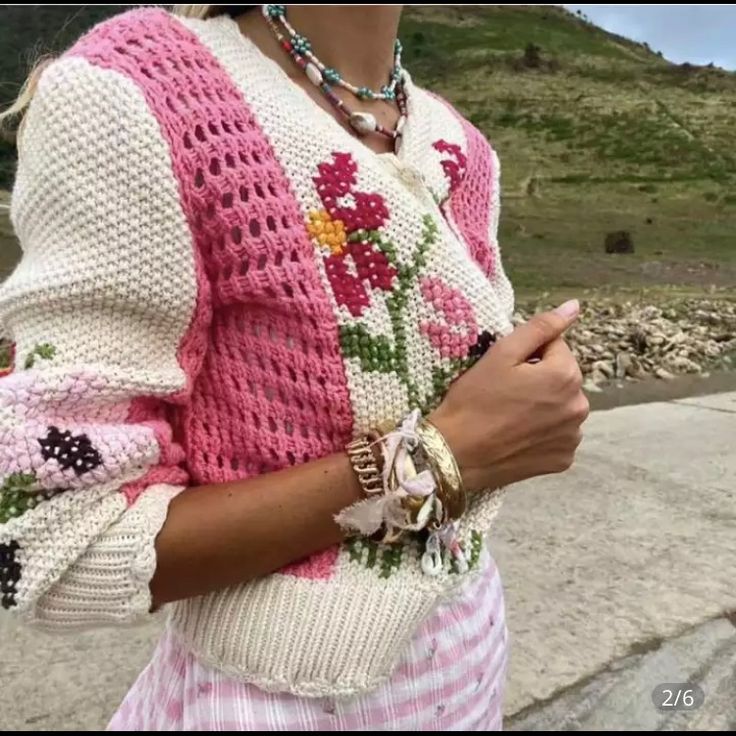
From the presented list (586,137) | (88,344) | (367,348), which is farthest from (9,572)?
(586,137)

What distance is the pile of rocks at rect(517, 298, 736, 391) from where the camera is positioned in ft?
12.2

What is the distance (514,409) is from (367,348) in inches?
4.3

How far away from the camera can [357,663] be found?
65 centimetres

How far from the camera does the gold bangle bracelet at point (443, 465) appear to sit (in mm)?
645

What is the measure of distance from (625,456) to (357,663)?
196 cm

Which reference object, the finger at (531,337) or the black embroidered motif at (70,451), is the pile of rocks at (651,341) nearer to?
the finger at (531,337)

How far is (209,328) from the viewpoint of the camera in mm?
645

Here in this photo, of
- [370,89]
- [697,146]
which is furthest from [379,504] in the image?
[697,146]

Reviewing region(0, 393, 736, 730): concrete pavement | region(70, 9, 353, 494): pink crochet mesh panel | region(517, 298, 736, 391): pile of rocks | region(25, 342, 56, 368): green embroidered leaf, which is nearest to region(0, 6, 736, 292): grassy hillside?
region(70, 9, 353, 494): pink crochet mesh panel

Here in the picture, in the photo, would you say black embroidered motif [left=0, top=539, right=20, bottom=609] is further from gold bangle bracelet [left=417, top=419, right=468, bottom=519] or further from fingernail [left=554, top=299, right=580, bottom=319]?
fingernail [left=554, top=299, right=580, bottom=319]

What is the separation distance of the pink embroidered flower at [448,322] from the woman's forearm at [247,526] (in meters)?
0.11

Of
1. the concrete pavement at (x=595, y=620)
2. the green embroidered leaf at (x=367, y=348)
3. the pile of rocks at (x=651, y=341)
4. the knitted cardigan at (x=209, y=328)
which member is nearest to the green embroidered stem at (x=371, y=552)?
the knitted cardigan at (x=209, y=328)

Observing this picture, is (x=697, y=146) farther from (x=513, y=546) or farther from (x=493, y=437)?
(x=493, y=437)

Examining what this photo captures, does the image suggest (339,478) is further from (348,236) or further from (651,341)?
(651,341)
